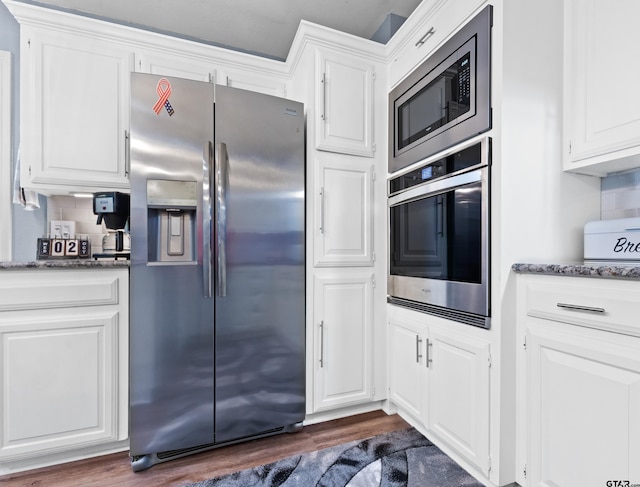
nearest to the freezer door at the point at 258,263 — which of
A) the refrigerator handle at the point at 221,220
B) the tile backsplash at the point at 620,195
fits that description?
the refrigerator handle at the point at 221,220

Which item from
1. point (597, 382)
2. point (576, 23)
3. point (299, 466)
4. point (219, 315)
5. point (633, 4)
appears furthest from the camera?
point (219, 315)

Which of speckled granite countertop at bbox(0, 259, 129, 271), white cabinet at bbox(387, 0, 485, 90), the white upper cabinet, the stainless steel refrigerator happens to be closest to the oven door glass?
the white upper cabinet

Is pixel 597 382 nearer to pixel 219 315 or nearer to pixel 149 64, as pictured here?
pixel 219 315

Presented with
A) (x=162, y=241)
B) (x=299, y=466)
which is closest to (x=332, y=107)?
(x=162, y=241)

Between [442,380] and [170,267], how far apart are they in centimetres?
141

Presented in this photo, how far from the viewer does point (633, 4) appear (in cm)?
122

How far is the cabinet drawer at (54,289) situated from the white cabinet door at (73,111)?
0.62 m

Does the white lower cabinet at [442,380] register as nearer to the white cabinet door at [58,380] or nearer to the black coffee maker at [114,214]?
the white cabinet door at [58,380]

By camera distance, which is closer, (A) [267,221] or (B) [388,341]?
(A) [267,221]

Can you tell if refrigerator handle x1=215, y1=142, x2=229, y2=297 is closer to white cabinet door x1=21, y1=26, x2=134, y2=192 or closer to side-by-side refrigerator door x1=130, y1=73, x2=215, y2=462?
side-by-side refrigerator door x1=130, y1=73, x2=215, y2=462

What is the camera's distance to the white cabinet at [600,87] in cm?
124

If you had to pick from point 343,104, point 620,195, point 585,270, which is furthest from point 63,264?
point 620,195

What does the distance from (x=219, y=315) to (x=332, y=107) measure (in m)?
1.33

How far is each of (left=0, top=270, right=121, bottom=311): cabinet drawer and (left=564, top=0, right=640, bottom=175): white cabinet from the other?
219cm
